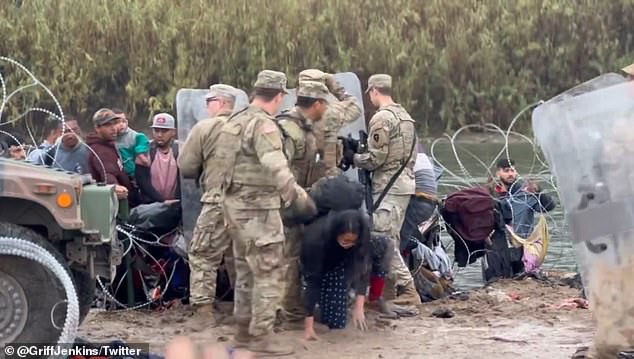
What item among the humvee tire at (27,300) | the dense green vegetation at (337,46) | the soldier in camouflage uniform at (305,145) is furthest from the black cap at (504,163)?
the dense green vegetation at (337,46)

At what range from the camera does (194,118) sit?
9844 mm

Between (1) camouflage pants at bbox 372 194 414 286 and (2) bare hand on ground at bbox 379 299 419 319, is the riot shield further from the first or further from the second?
(2) bare hand on ground at bbox 379 299 419 319

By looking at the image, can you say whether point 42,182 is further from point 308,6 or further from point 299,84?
point 308,6

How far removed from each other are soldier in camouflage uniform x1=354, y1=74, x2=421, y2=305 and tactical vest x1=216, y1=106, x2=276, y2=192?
1.67 metres

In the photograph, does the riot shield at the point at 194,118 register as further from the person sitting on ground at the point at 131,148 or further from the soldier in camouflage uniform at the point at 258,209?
the soldier in camouflage uniform at the point at 258,209

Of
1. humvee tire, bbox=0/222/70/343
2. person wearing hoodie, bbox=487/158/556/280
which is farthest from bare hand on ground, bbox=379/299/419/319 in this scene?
humvee tire, bbox=0/222/70/343

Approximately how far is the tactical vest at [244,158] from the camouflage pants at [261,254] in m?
0.17

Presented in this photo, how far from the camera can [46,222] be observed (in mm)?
7266

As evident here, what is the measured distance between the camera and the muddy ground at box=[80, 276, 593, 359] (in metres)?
8.37

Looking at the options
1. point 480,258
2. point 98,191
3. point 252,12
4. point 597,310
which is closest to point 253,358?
point 98,191

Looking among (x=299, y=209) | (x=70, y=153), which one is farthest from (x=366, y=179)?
(x=70, y=153)

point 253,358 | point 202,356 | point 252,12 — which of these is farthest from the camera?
point 252,12

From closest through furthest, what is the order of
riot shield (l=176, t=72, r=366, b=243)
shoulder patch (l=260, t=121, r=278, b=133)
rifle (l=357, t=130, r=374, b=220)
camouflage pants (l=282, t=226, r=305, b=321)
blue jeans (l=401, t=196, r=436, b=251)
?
shoulder patch (l=260, t=121, r=278, b=133) < camouflage pants (l=282, t=226, r=305, b=321) < riot shield (l=176, t=72, r=366, b=243) < rifle (l=357, t=130, r=374, b=220) < blue jeans (l=401, t=196, r=436, b=251)

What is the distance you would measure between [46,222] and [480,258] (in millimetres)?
5057
